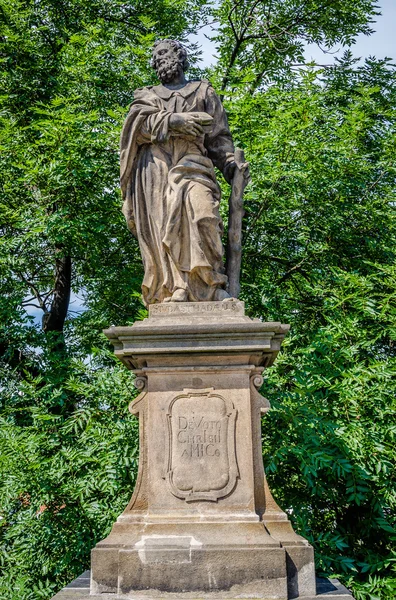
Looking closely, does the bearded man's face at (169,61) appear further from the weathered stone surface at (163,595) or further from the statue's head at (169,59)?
the weathered stone surface at (163,595)

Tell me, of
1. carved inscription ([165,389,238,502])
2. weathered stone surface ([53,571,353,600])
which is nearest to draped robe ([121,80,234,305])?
carved inscription ([165,389,238,502])

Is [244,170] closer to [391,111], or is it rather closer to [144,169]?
[144,169]

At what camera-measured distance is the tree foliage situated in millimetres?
7129

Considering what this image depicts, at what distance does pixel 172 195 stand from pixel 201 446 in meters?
1.73

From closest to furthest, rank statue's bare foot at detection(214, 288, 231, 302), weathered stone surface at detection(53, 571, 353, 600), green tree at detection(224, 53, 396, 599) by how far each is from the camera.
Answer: weathered stone surface at detection(53, 571, 353, 600) < statue's bare foot at detection(214, 288, 231, 302) < green tree at detection(224, 53, 396, 599)

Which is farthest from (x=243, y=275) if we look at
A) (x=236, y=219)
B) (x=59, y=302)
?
(x=236, y=219)

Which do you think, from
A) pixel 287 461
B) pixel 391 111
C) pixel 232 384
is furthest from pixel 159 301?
pixel 391 111

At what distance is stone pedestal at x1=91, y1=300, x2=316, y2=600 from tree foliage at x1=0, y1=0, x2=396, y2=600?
2.06m

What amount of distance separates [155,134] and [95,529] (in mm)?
4159

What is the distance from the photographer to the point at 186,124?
5004 millimetres

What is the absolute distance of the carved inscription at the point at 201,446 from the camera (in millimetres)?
4500

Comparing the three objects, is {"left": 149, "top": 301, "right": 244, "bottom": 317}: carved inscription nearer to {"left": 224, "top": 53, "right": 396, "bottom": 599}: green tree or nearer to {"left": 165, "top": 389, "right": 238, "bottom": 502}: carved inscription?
{"left": 165, "top": 389, "right": 238, "bottom": 502}: carved inscription

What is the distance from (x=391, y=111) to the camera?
386 inches

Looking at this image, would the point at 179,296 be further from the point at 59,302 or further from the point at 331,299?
the point at 59,302
